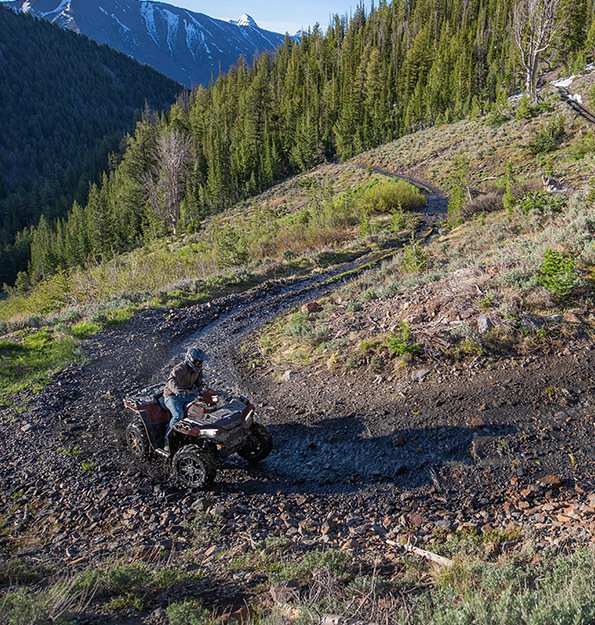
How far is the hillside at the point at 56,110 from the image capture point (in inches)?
4405

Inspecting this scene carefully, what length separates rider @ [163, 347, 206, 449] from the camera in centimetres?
654

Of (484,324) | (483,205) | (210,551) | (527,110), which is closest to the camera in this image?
(210,551)

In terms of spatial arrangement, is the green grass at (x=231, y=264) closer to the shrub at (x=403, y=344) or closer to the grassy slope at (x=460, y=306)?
the grassy slope at (x=460, y=306)

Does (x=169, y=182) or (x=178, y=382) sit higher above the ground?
(x=169, y=182)

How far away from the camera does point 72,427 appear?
8.30 m

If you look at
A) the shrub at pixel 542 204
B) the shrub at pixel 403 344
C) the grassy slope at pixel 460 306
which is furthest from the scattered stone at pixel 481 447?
the shrub at pixel 542 204

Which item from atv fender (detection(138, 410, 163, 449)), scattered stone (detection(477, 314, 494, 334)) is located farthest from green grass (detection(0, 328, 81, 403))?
scattered stone (detection(477, 314, 494, 334))

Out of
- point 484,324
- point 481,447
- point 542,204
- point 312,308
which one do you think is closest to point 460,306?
point 484,324

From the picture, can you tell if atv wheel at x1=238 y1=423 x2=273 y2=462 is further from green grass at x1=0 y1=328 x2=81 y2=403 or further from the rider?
green grass at x1=0 y1=328 x2=81 y2=403

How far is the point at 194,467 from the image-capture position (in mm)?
6090

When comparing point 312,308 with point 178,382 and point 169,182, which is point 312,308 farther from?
point 169,182

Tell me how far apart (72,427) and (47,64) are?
196554mm

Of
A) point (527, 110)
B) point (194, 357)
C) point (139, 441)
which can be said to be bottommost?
point (139, 441)

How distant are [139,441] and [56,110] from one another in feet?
578
